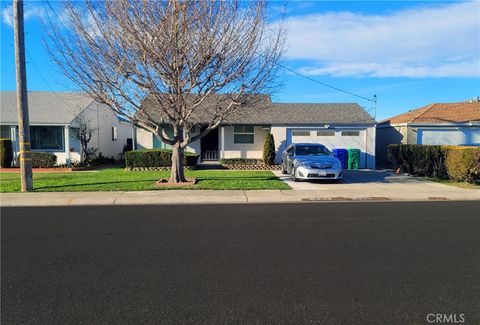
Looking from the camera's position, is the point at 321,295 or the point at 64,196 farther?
the point at 64,196

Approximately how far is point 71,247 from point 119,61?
7.01 meters

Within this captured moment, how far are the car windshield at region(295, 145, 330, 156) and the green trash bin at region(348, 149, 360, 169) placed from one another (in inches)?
163

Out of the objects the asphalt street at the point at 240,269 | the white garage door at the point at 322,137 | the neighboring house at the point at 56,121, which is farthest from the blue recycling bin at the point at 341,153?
the neighboring house at the point at 56,121

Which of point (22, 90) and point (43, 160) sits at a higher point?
point (22, 90)

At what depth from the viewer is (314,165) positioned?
41.9ft

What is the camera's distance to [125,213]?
7.95 metres

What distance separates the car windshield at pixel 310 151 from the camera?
1431 cm

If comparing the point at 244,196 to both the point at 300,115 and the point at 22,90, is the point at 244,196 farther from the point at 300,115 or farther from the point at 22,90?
the point at 300,115

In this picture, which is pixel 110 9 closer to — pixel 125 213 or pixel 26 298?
pixel 125 213

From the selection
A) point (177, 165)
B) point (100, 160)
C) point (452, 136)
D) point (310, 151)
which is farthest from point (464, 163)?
point (100, 160)

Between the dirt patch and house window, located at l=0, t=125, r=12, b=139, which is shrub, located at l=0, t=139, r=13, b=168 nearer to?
house window, located at l=0, t=125, r=12, b=139

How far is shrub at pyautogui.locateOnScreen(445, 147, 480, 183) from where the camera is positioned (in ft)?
39.3

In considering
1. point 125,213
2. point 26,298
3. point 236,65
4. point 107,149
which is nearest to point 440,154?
point 236,65

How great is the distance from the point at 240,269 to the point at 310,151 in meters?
10.7
